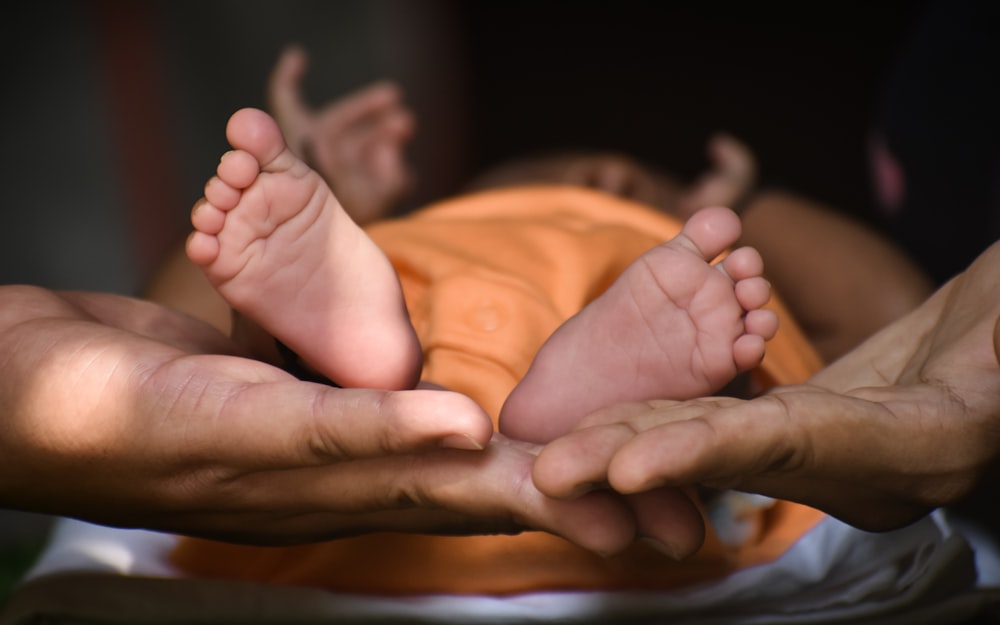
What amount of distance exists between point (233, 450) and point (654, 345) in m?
0.22

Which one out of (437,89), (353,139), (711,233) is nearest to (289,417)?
(711,233)

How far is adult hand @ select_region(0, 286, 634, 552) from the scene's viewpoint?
44 centimetres

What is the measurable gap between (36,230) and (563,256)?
2.69ft

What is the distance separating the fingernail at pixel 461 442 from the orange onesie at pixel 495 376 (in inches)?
6.6

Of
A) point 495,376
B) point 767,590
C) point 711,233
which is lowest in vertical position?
point 767,590

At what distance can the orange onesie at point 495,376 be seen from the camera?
0.59 m

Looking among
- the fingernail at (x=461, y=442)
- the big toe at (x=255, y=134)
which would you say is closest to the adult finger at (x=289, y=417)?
the fingernail at (x=461, y=442)

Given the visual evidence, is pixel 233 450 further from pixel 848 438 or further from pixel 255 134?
pixel 848 438

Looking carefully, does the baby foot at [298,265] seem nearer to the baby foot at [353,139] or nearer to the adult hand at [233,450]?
the adult hand at [233,450]

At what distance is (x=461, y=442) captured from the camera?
434mm

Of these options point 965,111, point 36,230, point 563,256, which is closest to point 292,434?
point 563,256

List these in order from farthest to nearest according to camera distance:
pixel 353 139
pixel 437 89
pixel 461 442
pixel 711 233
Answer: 1. pixel 437 89
2. pixel 353 139
3. pixel 711 233
4. pixel 461 442

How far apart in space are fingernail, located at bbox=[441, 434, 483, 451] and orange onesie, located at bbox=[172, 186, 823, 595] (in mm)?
168

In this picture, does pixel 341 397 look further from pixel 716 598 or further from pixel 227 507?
pixel 716 598
